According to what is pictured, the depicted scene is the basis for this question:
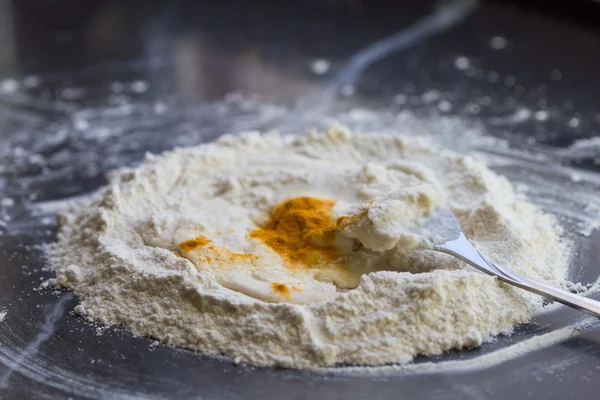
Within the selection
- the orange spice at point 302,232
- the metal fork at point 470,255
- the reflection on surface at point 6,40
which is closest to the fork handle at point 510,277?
the metal fork at point 470,255

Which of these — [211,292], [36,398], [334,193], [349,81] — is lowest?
[36,398]

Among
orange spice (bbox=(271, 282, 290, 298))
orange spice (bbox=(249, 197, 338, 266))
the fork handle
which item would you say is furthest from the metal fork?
orange spice (bbox=(271, 282, 290, 298))

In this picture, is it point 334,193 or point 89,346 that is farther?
point 334,193

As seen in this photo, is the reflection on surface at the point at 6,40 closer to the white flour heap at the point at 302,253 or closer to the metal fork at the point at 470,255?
the white flour heap at the point at 302,253

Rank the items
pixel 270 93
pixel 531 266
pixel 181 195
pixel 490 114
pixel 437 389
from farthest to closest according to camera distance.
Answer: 1. pixel 270 93
2. pixel 490 114
3. pixel 181 195
4. pixel 531 266
5. pixel 437 389

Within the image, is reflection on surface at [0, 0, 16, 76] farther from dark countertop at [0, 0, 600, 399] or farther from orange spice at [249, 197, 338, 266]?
orange spice at [249, 197, 338, 266]

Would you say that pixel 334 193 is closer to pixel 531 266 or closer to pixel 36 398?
pixel 531 266

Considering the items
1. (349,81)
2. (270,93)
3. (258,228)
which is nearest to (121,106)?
(270,93)
